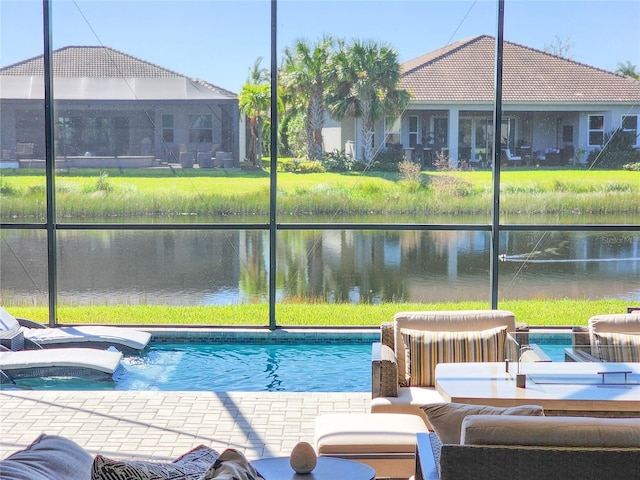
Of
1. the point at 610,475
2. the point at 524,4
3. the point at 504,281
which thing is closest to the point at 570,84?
the point at 524,4

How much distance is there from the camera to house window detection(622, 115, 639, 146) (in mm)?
8891

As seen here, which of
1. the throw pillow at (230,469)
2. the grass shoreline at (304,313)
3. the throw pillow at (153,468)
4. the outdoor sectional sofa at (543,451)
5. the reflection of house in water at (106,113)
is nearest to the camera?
the throw pillow at (153,468)

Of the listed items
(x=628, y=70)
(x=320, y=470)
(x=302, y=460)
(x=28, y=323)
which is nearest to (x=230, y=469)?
(x=302, y=460)

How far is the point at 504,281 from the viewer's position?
30.1 ft

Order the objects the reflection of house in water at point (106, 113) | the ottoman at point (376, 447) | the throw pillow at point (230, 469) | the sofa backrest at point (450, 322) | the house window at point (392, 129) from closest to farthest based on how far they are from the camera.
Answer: the throw pillow at point (230, 469)
the ottoman at point (376, 447)
the sofa backrest at point (450, 322)
the reflection of house in water at point (106, 113)
the house window at point (392, 129)

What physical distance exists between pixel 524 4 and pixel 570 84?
1.24 meters

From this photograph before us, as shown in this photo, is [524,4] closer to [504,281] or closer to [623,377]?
[504,281]

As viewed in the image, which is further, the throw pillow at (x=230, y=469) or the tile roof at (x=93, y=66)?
the tile roof at (x=93, y=66)

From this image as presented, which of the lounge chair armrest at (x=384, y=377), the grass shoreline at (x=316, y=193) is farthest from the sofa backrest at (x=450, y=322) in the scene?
the grass shoreline at (x=316, y=193)

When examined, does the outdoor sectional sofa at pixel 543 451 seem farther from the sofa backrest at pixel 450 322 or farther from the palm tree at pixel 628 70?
the palm tree at pixel 628 70

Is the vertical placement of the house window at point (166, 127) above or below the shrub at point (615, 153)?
above

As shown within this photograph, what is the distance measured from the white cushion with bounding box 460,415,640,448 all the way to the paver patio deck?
2193 mm

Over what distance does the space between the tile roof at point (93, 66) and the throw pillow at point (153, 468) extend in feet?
20.4

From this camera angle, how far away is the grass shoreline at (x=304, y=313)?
9117 mm
